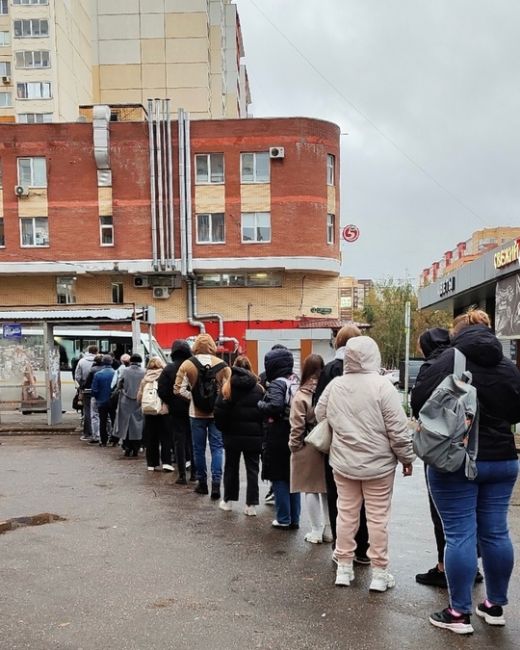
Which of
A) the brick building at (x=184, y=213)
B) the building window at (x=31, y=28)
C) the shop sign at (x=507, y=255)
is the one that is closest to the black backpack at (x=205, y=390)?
the shop sign at (x=507, y=255)

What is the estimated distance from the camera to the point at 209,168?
3134cm

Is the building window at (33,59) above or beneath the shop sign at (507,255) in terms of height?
above

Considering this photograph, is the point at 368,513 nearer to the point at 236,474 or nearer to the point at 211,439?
Answer: the point at 236,474

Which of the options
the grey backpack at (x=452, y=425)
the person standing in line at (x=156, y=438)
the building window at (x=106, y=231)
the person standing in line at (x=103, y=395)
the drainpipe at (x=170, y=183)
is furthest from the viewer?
the building window at (x=106, y=231)

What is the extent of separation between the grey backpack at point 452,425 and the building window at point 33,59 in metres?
53.3

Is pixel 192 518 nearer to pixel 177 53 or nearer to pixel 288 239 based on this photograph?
pixel 288 239

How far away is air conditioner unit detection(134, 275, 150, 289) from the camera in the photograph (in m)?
31.9

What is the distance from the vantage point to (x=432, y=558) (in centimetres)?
542

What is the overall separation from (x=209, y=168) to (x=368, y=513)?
1119 inches

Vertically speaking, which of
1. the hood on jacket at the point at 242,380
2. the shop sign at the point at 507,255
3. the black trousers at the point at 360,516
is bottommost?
the black trousers at the point at 360,516

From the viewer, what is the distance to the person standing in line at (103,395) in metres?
11.9

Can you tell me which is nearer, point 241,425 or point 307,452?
point 307,452

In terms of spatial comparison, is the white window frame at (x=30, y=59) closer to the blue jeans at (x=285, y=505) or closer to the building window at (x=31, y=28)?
the building window at (x=31, y=28)

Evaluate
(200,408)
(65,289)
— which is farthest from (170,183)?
(200,408)
